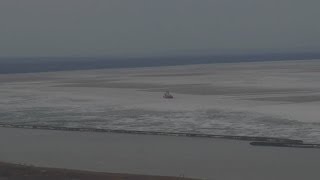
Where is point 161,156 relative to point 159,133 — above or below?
below

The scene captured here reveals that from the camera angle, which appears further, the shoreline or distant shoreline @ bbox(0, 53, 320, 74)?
distant shoreline @ bbox(0, 53, 320, 74)

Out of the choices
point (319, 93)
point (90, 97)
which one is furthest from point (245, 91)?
point (90, 97)

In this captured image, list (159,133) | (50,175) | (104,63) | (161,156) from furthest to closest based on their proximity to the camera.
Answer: (104,63)
(159,133)
(161,156)
(50,175)

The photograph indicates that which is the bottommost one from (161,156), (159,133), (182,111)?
(161,156)

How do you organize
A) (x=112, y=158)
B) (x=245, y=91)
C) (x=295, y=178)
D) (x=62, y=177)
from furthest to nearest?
1. (x=245, y=91)
2. (x=112, y=158)
3. (x=295, y=178)
4. (x=62, y=177)

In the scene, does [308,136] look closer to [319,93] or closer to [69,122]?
[69,122]

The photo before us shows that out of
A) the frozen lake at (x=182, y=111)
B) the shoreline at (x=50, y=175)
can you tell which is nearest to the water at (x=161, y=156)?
the shoreline at (x=50, y=175)

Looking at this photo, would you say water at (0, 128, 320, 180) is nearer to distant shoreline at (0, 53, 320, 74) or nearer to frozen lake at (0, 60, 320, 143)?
frozen lake at (0, 60, 320, 143)

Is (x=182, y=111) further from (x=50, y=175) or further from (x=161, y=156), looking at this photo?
(x=50, y=175)

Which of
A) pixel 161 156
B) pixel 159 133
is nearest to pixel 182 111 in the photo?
Answer: pixel 159 133

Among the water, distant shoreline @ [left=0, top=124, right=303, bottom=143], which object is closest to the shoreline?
the water

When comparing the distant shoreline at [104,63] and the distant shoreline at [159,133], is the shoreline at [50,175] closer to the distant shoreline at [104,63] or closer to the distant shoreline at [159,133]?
the distant shoreline at [159,133]
